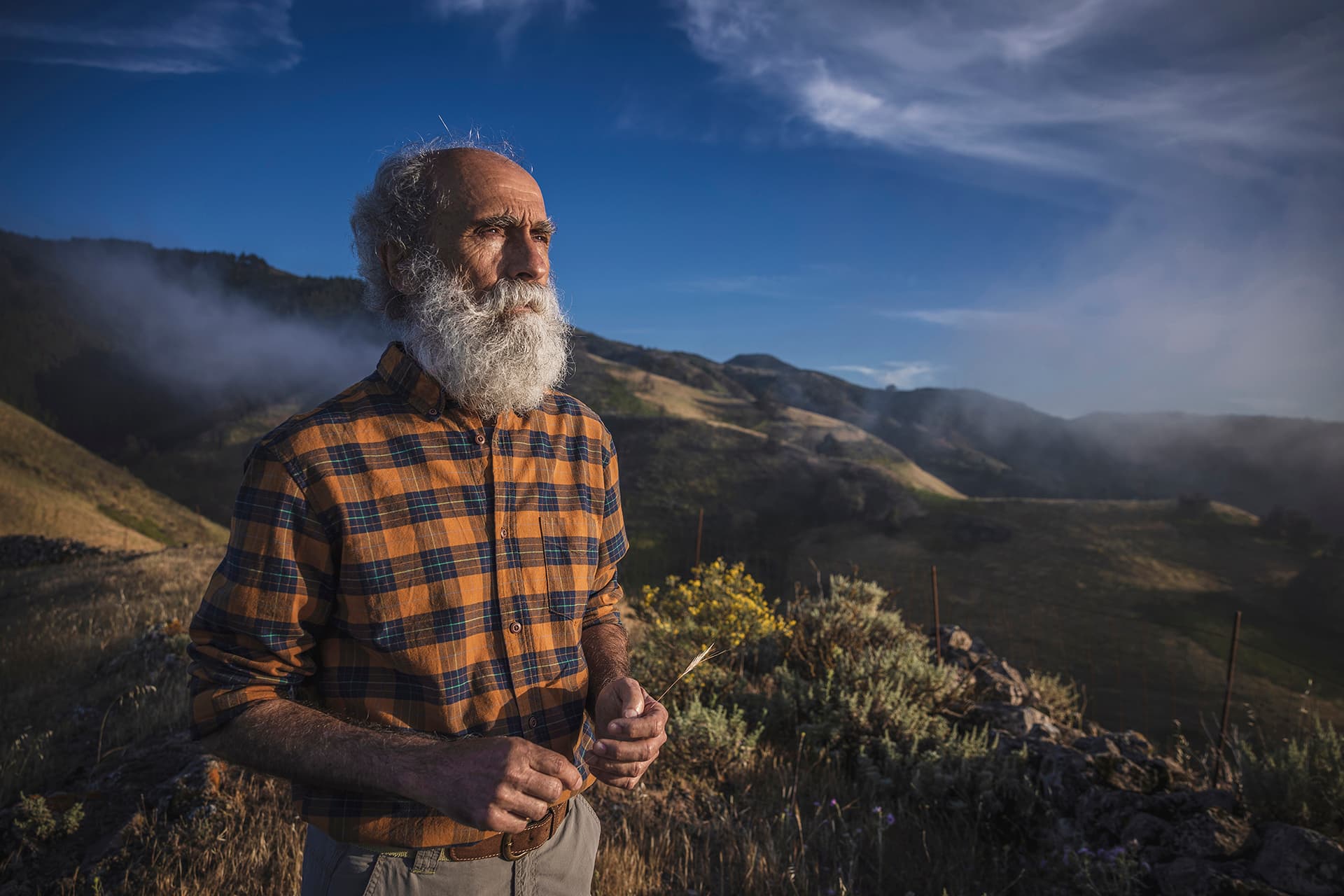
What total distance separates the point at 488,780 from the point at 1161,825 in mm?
3931

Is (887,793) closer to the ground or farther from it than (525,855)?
closer to the ground

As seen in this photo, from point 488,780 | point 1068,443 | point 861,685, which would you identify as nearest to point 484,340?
point 488,780

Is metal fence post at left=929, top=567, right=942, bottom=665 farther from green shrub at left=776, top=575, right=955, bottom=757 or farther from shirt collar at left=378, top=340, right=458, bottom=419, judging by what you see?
shirt collar at left=378, top=340, right=458, bottom=419

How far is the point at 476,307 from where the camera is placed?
168 centimetres

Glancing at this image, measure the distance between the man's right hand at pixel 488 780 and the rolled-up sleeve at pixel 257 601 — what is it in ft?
1.23

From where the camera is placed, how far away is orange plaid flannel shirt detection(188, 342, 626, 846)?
1.32m

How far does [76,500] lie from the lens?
25.9m

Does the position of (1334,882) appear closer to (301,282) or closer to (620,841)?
(620,841)

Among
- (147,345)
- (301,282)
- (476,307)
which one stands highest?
(301,282)

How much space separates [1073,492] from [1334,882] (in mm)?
99309

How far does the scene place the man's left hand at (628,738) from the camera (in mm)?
1380

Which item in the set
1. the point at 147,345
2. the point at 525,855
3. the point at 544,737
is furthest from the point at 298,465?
the point at 147,345

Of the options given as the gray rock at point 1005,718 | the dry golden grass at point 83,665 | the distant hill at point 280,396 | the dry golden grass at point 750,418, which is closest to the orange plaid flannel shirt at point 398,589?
the dry golden grass at point 83,665

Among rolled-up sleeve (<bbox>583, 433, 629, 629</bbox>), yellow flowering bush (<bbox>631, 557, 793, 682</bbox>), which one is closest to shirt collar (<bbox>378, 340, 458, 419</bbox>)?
rolled-up sleeve (<bbox>583, 433, 629, 629</bbox>)
